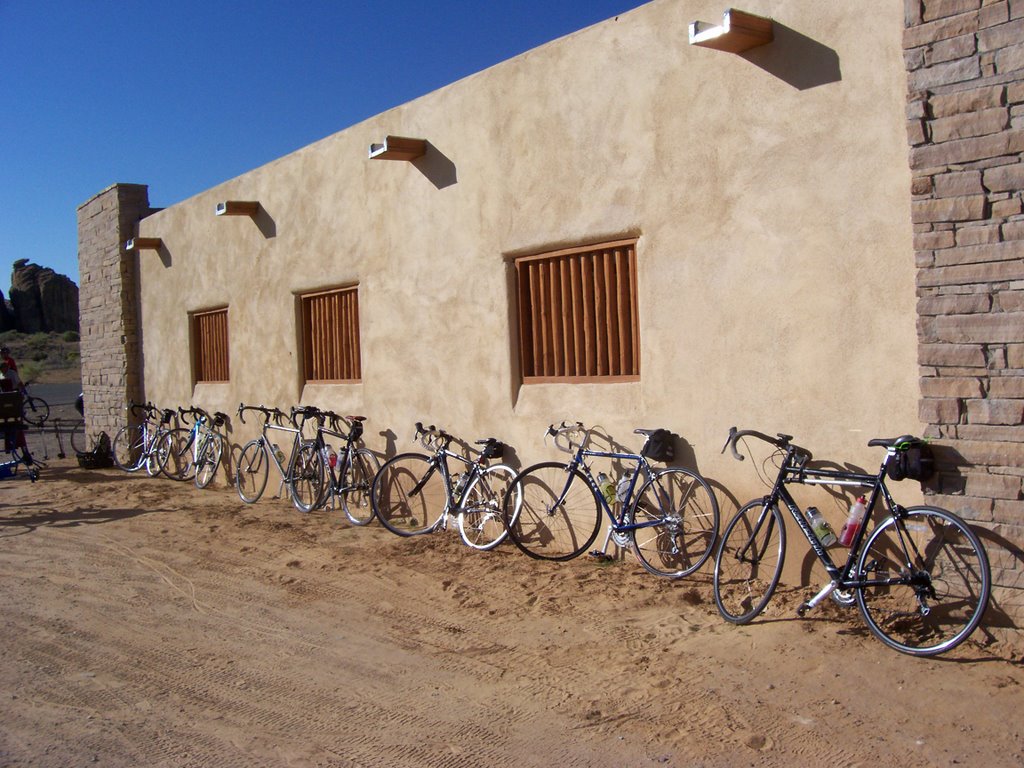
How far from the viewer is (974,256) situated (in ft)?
15.2

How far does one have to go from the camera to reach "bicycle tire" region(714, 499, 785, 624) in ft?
18.0

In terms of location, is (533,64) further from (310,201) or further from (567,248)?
(310,201)

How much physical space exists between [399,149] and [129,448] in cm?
856

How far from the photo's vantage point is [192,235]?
13016mm

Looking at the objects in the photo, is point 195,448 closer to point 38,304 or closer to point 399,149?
point 399,149

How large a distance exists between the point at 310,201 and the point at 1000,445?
7676 millimetres

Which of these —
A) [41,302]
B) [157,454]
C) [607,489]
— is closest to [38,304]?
[41,302]

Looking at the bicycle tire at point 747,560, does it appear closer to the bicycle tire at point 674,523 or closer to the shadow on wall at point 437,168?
the bicycle tire at point 674,523

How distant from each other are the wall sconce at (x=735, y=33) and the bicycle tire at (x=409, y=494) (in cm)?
425

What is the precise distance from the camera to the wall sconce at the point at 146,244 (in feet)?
45.4

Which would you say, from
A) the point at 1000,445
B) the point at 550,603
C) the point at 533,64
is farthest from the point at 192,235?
the point at 1000,445

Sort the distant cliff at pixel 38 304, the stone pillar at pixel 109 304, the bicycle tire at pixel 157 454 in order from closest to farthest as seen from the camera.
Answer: the bicycle tire at pixel 157 454
the stone pillar at pixel 109 304
the distant cliff at pixel 38 304

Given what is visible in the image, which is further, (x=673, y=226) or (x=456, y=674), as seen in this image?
(x=673, y=226)

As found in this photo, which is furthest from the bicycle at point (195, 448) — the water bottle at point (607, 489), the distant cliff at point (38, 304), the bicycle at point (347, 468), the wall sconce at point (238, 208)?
the distant cliff at point (38, 304)
